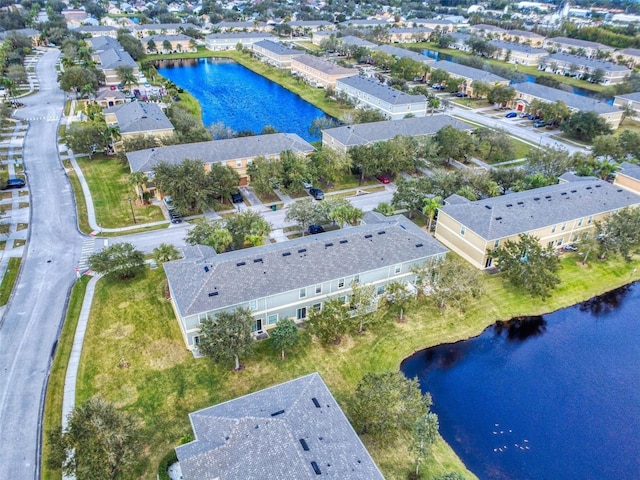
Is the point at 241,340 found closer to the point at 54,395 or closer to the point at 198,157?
the point at 54,395

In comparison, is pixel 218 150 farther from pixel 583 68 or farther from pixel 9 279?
pixel 583 68

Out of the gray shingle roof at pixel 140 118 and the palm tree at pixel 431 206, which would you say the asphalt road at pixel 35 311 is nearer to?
the gray shingle roof at pixel 140 118

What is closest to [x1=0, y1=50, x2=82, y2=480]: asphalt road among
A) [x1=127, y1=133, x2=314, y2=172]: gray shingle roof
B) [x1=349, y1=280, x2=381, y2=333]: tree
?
[x1=127, y1=133, x2=314, y2=172]: gray shingle roof

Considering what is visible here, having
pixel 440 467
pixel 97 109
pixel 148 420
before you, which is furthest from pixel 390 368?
pixel 97 109

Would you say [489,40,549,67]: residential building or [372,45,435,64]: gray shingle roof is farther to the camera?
[489,40,549,67]: residential building

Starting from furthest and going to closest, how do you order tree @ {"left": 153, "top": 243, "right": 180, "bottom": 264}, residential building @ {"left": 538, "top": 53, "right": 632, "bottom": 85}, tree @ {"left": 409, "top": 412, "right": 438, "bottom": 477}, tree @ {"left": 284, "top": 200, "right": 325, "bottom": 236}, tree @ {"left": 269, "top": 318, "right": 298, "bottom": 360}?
residential building @ {"left": 538, "top": 53, "right": 632, "bottom": 85} < tree @ {"left": 284, "top": 200, "right": 325, "bottom": 236} < tree @ {"left": 153, "top": 243, "right": 180, "bottom": 264} < tree @ {"left": 269, "top": 318, "right": 298, "bottom": 360} < tree @ {"left": 409, "top": 412, "right": 438, "bottom": 477}

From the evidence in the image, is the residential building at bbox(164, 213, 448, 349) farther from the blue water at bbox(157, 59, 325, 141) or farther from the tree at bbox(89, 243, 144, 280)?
the blue water at bbox(157, 59, 325, 141)

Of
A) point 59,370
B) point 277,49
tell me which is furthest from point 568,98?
point 59,370

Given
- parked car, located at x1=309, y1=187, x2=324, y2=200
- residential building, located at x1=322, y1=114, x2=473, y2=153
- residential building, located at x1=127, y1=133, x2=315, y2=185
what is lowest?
parked car, located at x1=309, y1=187, x2=324, y2=200
